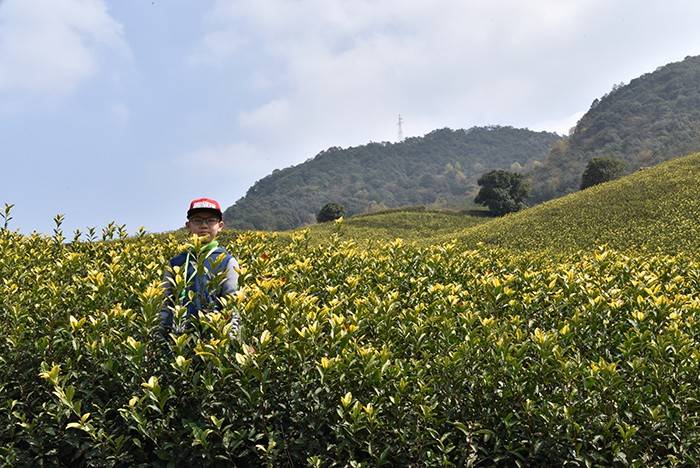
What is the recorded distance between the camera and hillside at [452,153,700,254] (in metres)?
23.2

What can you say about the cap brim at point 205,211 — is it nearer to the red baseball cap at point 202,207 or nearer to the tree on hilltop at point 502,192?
the red baseball cap at point 202,207

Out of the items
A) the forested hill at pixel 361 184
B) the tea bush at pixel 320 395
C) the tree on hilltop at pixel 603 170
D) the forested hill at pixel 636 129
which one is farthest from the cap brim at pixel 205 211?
the forested hill at pixel 361 184

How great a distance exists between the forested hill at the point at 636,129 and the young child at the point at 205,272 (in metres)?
96.4

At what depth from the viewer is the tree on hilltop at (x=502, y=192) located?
58375mm

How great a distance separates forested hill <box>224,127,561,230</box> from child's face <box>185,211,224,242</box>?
109 m

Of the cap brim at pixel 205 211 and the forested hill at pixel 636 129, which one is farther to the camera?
the forested hill at pixel 636 129

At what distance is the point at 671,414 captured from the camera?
3.38 meters

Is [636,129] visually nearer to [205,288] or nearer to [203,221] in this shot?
[203,221]

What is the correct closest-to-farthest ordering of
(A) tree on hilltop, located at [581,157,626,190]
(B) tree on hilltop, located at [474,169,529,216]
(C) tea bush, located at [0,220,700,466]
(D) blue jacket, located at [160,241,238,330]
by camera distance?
(C) tea bush, located at [0,220,700,466], (D) blue jacket, located at [160,241,238,330], (A) tree on hilltop, located at [581,157,626,190], (B) tree on hilltop, located at [474,169,529,216]

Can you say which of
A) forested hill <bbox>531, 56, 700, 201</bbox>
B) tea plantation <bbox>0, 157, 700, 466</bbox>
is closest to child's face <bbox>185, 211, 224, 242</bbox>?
tea plantation <bbox>0, 157, 700, 466</bbox>

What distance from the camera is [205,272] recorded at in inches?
155

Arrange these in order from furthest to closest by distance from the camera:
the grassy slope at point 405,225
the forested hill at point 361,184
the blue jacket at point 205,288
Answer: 1. the forested hill at point 361,184
2. the grassy slope at point 405,225
3. the blue jacket at point 205,288

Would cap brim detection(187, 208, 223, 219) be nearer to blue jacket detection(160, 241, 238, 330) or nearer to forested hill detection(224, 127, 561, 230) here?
blue jacket detection(160, 241, 238, 330)

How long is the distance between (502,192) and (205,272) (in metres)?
58.3
